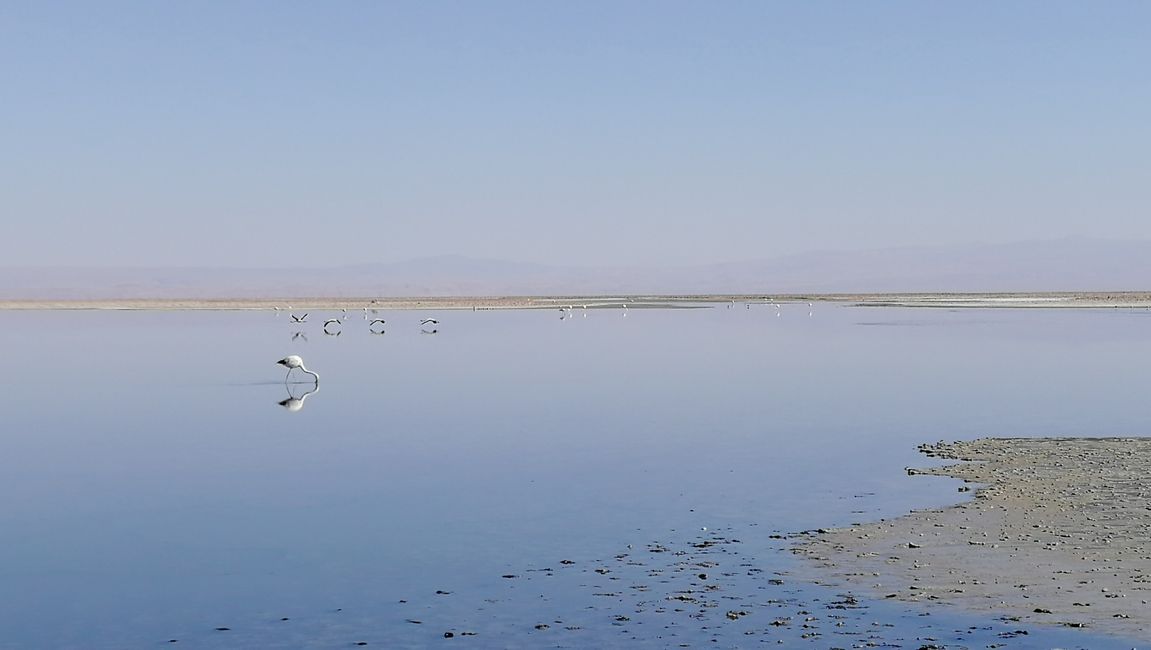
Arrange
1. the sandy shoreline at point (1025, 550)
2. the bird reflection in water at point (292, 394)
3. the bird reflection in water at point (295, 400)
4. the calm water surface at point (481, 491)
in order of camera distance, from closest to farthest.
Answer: the calm water surface at point (481, 491), the sandy shoreline at point (1025, 550), the bird reflection in water at point (295, 400), the bird reflection in water at point (292, 394)

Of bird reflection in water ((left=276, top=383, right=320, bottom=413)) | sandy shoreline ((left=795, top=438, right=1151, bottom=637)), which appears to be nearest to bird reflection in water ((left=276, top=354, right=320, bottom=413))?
bird reflection in water ((left=276, top=383, right=320, bottom=413))

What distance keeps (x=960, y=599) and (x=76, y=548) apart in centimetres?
1086

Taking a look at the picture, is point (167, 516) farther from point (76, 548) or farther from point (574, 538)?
point (574, 538)

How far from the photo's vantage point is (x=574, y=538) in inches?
673

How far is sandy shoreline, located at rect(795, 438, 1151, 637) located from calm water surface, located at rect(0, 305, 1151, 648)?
65cm

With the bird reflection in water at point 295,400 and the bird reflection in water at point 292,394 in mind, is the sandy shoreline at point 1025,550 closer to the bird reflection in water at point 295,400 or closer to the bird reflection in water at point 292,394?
the bird reflection in water at point 295,400

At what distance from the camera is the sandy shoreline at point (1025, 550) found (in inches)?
526

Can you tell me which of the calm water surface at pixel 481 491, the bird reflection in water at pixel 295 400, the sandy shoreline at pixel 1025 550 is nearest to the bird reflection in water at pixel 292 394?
the bird reflection in water at pixel 295 400

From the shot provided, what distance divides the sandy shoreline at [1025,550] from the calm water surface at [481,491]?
→ 65 centimetres

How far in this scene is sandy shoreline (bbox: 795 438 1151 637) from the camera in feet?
43.8

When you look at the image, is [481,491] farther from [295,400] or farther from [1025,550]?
[295,400]

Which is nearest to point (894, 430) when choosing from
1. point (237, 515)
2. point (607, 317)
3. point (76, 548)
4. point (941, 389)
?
point (941, 389)

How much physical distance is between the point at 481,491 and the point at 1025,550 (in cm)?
868

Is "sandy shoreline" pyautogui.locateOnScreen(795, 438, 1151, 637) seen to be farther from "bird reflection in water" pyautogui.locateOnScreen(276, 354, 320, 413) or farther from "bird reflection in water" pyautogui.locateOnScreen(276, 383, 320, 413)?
"bird reflection in water" pyautogui.locateOnScreen(276, 354, 320, 413)
